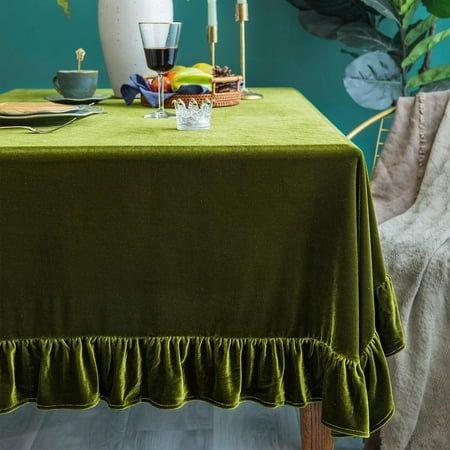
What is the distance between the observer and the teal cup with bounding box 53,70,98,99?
175cm

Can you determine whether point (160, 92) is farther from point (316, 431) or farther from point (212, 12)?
point (316, 431)

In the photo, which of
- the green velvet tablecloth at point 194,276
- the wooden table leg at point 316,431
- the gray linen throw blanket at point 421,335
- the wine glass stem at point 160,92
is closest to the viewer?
the green velvet tablecloth at point 194,276

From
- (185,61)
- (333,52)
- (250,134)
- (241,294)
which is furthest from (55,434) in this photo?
(333,52)

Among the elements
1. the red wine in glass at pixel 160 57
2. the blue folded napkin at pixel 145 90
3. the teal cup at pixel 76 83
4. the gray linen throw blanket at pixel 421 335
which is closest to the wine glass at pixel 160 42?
the red wine in glass at pixel 160 57

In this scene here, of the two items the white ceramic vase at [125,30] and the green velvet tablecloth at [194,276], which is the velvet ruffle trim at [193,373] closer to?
the green velvet tablecloth at [194,276]

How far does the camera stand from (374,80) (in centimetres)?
208

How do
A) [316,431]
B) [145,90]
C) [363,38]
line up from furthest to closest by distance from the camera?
[363,38]
[145,90]
[316,431]

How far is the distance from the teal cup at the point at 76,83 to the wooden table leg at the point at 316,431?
0.93 meters

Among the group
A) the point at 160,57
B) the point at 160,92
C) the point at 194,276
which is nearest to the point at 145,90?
the point at 160,92

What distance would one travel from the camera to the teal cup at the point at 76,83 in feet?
5.73

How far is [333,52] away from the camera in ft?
7.96

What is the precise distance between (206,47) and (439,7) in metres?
0.78

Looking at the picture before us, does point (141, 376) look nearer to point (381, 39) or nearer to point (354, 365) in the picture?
point (354, 365)

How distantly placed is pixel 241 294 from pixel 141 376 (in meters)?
0.22
